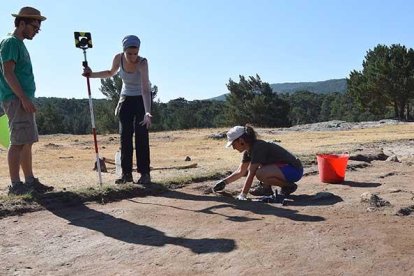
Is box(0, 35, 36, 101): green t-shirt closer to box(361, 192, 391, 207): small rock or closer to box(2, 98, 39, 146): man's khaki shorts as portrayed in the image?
box(2, 98, 39, 146): man's khaki shorts

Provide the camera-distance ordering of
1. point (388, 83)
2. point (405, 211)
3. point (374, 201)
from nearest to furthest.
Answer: point (405, 211) → point (374, 201) → point (388, 83)

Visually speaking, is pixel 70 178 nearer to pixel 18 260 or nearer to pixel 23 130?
pixel 23 130

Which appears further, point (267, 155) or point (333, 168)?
point (333, 168)

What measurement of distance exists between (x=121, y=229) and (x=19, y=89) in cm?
184

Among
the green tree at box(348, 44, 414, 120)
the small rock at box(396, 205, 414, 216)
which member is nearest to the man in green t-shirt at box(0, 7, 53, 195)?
the small rock at box(396, 205, 414, 216)

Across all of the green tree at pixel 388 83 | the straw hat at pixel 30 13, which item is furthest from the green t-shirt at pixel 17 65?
the green tree at pixel 388 83

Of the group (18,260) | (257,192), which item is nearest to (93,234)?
(18,260)

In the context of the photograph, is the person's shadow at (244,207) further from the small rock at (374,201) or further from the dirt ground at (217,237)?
the small rock at (374,201)

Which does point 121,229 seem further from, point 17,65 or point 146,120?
point 17,65

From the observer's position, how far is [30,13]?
5.13 metres

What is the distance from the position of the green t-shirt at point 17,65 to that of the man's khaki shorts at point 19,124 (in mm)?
101

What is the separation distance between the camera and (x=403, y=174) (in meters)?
6.88

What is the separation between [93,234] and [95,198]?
1.31 m

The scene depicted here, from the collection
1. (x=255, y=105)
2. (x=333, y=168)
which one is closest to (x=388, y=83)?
(x=255, y=105)
